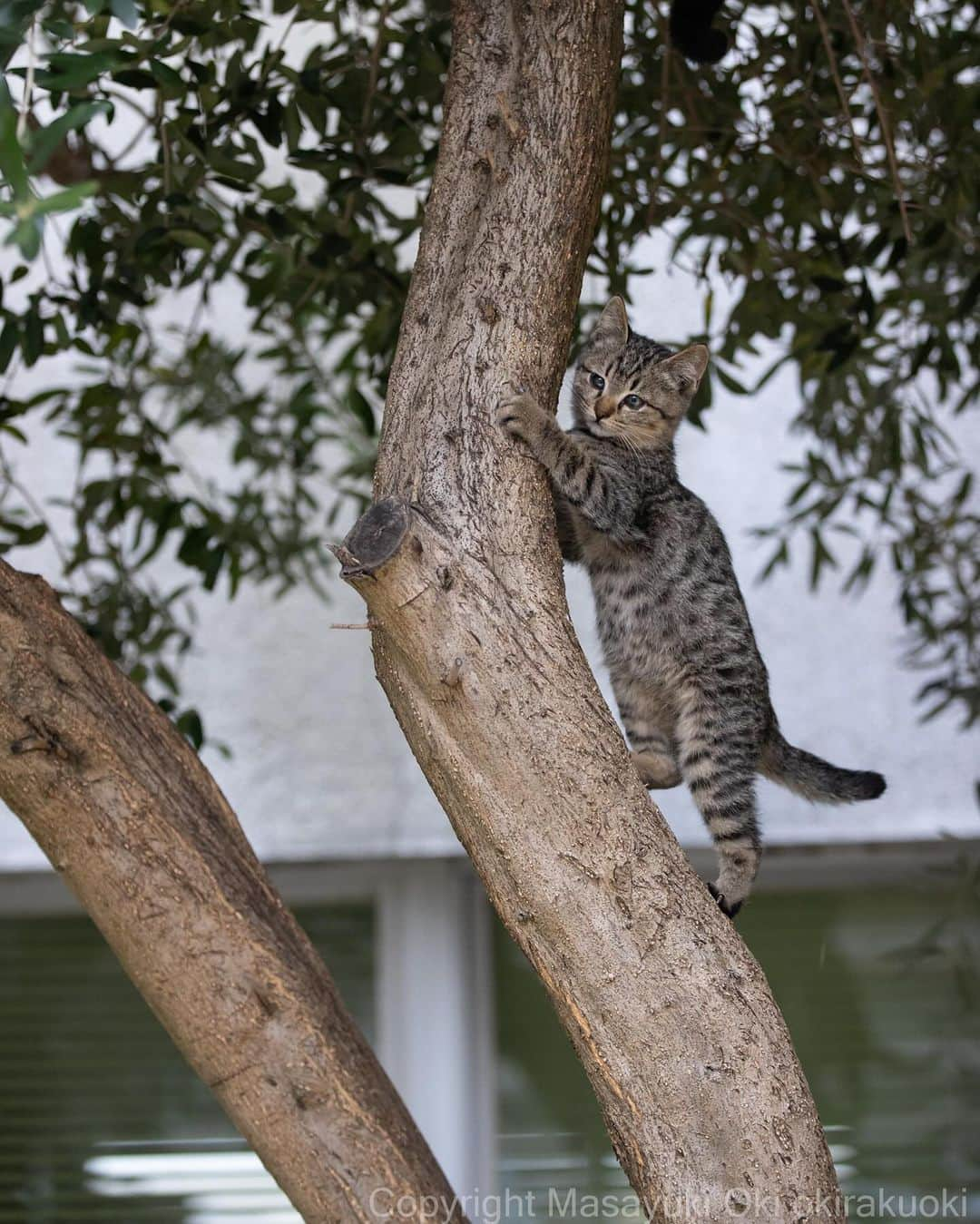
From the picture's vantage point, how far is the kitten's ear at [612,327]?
3004 millimetres

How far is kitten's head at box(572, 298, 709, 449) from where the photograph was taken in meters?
3.04

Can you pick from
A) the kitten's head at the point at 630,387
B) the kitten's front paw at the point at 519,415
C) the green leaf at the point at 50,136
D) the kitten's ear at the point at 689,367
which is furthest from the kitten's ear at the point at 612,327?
the green leaf at the point at 50,136

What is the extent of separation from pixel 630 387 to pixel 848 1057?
3.19 meters

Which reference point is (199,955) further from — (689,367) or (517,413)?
(689,367)

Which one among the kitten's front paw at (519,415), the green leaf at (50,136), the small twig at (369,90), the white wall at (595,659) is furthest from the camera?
the white wall at (595,659)

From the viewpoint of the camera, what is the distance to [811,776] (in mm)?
2959

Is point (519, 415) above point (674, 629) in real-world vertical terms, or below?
below

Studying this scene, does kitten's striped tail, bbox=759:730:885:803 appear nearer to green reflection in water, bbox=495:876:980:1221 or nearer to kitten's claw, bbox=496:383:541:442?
kitten's claw, bbox=496:383:541:442

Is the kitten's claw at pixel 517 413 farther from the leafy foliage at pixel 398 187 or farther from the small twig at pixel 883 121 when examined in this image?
the small twig at pixel 883 121

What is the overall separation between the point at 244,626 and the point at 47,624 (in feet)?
10.1

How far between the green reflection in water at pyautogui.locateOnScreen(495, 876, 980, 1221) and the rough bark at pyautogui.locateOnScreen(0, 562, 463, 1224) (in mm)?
3177

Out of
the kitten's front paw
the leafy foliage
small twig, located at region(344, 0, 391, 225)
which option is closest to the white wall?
the leafy foliage

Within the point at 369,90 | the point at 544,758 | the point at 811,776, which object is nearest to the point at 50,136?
the point at 544,758

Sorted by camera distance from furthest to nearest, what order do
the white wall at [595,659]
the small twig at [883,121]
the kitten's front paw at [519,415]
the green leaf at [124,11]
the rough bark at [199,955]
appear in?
1. the white wall at [595,659]
2. the small twig at [883,121]
3. the rough bark at [199,955]
4. the kitten's front paw at [519,415]
5. the green leaf at [124,11]
